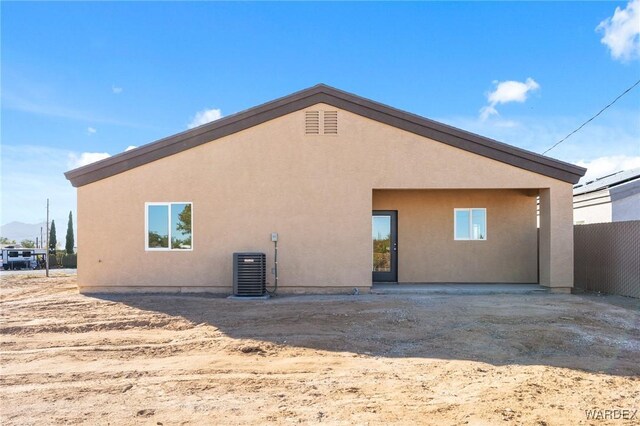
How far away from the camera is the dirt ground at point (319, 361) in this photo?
406cm

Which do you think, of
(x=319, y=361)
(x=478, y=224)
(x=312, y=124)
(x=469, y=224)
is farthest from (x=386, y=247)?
(x=319, y=361)

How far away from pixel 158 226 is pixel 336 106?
552 centimetres

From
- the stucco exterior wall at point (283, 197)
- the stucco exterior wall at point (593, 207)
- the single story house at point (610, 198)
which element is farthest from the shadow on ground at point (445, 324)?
the stucco exterior wall at point (593, 207)

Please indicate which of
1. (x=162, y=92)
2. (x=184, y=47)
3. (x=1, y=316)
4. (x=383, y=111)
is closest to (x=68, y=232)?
(x=162, y=92)

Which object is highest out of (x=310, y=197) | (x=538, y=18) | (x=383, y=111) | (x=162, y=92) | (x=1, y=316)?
(x=538, y=18)

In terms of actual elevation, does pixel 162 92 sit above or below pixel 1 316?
above

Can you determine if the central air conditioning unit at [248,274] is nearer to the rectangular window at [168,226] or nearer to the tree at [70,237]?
the rectangular window at [168,226]

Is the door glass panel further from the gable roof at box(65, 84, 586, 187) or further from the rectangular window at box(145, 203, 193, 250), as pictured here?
the rectangular window at box(145, 203, 193, 250)

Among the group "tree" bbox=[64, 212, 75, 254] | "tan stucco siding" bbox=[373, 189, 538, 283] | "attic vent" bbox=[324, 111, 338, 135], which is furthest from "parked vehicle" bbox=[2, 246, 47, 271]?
"tan stucco siding" bbox=[373, 189, 538, 283]

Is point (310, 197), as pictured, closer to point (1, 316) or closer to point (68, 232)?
point (1, 316)

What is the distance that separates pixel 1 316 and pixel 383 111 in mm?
9442

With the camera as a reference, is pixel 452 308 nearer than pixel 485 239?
Yes

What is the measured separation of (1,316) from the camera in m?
8.50

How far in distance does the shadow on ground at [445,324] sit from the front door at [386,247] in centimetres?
227
